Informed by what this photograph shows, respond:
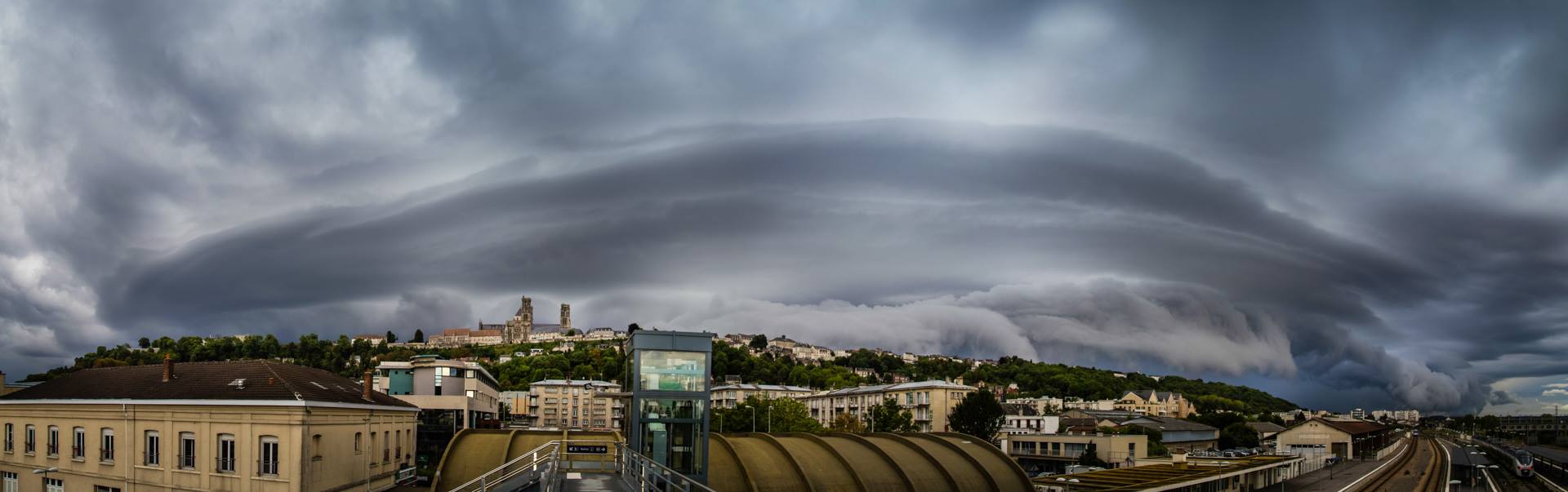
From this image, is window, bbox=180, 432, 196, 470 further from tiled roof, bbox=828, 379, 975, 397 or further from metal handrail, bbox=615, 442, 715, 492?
tiled roof, bbox=828, 379, 975, 397

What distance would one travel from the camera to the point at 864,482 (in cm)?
4366

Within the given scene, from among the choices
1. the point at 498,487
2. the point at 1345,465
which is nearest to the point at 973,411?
the point at 1345,465

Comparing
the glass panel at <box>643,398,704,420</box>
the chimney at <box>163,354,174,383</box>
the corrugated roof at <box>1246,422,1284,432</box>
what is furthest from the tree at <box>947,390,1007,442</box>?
the chimney at <box>163,354,174,383</box>

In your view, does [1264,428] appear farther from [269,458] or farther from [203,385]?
[203,385]

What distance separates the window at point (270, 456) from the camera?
33000 mm

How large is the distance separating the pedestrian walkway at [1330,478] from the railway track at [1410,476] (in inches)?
70.9

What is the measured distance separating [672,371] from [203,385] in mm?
19228

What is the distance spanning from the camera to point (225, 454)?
111ft

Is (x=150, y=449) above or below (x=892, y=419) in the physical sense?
above

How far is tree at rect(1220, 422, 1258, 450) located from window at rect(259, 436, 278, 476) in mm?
126190

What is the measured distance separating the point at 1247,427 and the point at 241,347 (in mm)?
192318

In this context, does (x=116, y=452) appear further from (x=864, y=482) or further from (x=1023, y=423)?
(x=1023, y=423)

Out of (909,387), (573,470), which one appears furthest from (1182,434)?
(573,470)

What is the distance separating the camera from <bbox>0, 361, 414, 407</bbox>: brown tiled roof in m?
34.3
